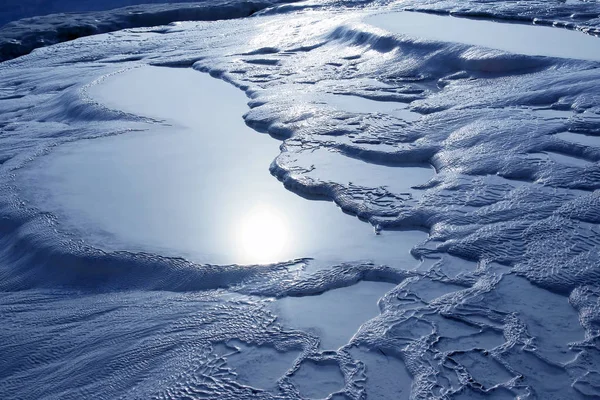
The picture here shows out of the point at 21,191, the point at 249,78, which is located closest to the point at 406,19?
the point at 249,78

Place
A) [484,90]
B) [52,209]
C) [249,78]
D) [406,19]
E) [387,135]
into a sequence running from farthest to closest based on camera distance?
[406,19]
[249,78]
[484,90]
[387,135]
[52,209]

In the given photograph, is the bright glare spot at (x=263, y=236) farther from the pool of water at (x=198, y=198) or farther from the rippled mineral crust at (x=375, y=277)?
the rippled mineral crust at (x=375, y=277)

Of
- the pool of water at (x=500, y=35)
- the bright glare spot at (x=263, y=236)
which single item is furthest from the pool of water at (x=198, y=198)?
the pool of water at (x=500, y=35)

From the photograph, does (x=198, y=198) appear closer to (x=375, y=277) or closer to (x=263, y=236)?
(x=263, y=236)

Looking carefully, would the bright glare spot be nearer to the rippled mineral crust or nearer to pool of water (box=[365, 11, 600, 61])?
the rippled mineral crust

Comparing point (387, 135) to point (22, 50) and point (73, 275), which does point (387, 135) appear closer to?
point (73, 275)

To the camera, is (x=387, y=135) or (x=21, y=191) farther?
(x=387, y=135)

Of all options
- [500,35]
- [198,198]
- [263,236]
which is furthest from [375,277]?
[500,35]
